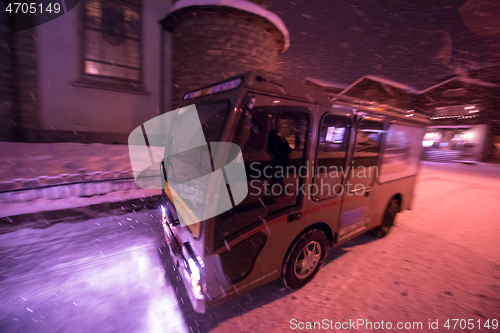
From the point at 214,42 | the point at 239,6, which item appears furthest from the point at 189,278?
the point at 239,6

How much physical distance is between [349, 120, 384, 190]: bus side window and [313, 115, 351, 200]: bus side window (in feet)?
0.88

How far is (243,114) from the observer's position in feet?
6.12

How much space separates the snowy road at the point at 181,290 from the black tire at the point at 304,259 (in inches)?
5.8

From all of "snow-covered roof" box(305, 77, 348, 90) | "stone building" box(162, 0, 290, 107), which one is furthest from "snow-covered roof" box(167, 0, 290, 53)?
"snow-covered roof" box(305, 77, 348, 90)

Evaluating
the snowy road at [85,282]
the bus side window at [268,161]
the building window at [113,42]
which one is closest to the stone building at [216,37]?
the building window at [113,42]

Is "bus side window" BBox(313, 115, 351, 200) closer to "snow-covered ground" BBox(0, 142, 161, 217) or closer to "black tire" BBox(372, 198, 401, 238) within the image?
"black tire" BBox(372, 198, 401, 238)

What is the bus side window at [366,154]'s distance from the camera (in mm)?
2934

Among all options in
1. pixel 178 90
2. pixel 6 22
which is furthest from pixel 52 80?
pixel 178 90

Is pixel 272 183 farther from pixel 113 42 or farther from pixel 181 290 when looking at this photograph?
pixel 113 42

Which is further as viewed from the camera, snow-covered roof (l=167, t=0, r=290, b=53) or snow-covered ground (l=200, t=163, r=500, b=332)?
snow-covered roof (l=167, t=0, r=290, b=53)

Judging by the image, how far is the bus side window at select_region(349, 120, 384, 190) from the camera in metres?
2.93

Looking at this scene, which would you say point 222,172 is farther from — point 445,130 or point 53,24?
point 445,130

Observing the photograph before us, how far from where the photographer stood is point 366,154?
309 centimetres

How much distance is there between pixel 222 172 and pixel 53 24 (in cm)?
962
